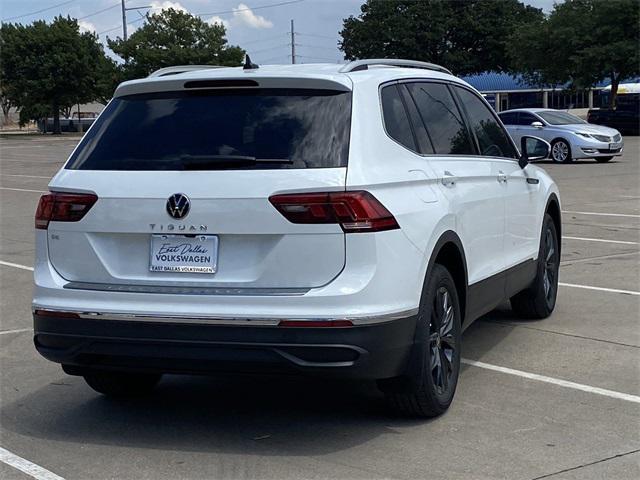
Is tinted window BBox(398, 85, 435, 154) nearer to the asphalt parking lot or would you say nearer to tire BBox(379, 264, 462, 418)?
tire BBox(379, 264, 462, 418)

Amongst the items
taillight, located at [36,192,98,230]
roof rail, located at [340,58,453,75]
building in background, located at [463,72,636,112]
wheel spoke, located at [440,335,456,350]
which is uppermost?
roof rail, located at [340,58,453,75]

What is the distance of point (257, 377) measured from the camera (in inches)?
196

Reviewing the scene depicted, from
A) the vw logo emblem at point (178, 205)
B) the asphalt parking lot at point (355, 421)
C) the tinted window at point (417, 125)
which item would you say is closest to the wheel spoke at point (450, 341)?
the asphalt parking lot at point (355, 421)

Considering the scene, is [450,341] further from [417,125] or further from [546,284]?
[546,284]

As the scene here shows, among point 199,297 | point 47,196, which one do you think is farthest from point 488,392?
point 47,196

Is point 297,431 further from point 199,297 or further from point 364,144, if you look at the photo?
point 364,144

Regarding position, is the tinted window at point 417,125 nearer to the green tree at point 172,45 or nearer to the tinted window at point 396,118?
the tinted window at point 396,118

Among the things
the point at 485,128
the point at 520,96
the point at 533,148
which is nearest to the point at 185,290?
A: the point at 485,128

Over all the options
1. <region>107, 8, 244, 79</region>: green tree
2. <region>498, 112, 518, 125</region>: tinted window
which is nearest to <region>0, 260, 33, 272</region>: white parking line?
<region>498, 112, 518, 125</region>: tinted window

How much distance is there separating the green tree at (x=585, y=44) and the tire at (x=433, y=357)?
49431mm

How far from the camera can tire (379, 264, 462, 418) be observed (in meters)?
5.20

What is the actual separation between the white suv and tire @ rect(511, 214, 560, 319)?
2303mm

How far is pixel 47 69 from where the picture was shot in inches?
3029

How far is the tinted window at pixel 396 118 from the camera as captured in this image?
546 cm
